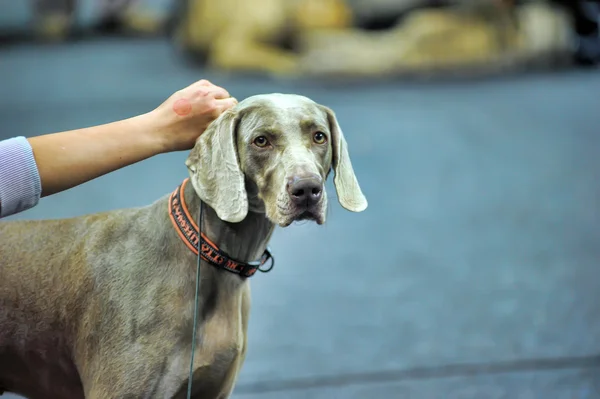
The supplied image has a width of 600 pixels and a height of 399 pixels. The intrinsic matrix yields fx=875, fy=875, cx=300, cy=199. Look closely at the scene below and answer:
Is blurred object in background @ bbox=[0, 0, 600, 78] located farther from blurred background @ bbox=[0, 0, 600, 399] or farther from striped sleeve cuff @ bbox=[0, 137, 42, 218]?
striped sleeve cuff @ bbox=[0, 137, 42, 218]

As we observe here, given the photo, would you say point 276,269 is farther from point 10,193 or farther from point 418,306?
point 10,193

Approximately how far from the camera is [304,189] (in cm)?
172

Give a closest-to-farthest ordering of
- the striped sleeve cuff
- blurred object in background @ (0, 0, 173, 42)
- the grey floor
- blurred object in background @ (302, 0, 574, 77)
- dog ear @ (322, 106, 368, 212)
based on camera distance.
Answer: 1. the striped sleeve cuff
2. dog ear @ (322, 106, 368, 212)
3. the grey floor
4. blurred object in background @ (302, 0, 574, 77)
5. blurred object in background @ (0, 0, 173, 42)

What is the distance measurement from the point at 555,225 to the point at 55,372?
329 cm

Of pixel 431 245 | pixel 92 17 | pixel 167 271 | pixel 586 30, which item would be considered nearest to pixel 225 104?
pixel 167 271

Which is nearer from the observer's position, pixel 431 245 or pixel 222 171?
pixel 222 171

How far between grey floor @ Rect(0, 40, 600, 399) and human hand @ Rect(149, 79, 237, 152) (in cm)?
131

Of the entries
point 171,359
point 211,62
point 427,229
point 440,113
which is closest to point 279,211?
point 171,359

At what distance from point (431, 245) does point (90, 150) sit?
2.85 metres

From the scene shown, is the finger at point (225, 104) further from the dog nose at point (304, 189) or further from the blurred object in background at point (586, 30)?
the blurred object in background at point (586, 30)

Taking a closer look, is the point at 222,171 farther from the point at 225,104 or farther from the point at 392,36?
the point at 392,36

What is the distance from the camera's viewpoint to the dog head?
5.82 ft

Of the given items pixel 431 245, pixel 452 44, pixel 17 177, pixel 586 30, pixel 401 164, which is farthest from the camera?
pixel 586 30

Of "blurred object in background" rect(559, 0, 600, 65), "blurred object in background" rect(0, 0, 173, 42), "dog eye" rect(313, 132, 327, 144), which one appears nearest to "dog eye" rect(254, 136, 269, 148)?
"dog eye" rect(313, 132, 327, 144)
